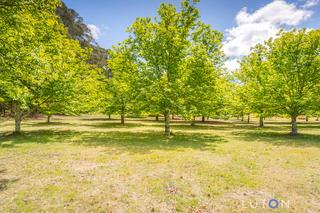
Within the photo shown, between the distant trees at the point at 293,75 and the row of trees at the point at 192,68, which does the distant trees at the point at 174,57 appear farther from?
the distant trees at the point at 293,75

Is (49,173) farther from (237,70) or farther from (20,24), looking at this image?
(237,70)

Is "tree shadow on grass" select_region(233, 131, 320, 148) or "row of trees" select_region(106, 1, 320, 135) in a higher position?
"row of trees" select_region(106, 1, 320, 135)

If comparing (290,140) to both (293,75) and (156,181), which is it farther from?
(156,181)

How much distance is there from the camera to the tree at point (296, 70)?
17.2m

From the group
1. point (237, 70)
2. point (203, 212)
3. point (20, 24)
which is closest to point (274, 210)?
point (203, 212)

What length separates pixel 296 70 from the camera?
1766 cm

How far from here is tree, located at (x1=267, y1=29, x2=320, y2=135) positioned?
1716cm

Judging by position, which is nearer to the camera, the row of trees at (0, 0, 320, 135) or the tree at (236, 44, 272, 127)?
the row of trees at (0, 0, 320, 135)

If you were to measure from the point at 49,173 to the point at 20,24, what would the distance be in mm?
5852
